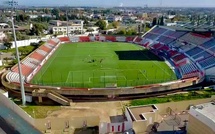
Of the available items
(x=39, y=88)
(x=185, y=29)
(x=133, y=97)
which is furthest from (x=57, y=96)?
(x=185, y=29)

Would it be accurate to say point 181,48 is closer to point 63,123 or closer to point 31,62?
point 31,62

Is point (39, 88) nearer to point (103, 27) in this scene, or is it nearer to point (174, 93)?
point (174, 93)

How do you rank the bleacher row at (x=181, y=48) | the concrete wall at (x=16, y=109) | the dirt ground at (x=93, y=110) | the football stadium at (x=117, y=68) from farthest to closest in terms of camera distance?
the bleacher row at (x=181, y=48)
the football stadium at (x=117, y=68)
the dirt ground at (x=93, y=110)
the concrete wall at (x=16, y=109)

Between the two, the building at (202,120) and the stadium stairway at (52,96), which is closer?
the building at (202,120)

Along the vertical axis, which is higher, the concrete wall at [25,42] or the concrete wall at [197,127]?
the concrete wall at [197,127]

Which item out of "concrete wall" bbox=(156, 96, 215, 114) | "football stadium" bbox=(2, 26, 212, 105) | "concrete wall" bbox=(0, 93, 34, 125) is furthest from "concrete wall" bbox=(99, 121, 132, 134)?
"football stadium" bbox=(2, 26, 212, 105)

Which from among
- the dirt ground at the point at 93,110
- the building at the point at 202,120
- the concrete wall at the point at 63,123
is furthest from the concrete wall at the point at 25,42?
the building at the point at 202,120

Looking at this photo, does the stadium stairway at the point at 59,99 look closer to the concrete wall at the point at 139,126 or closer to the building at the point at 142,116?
the building at the point at 142,116
